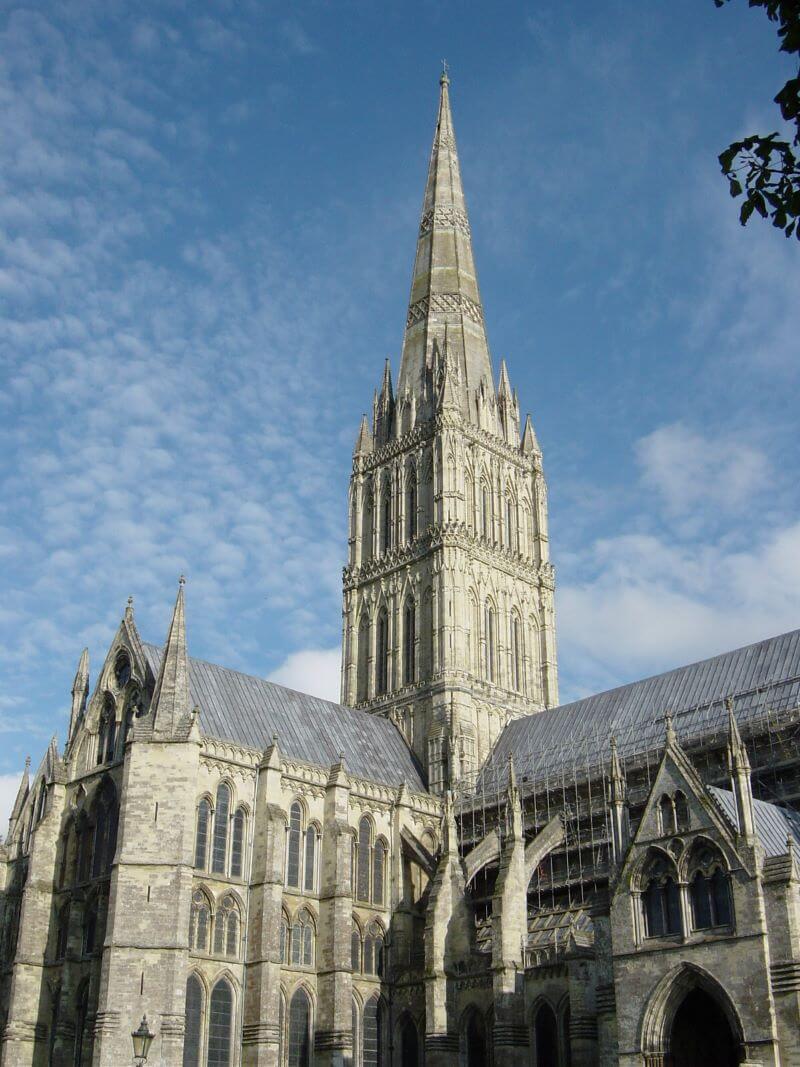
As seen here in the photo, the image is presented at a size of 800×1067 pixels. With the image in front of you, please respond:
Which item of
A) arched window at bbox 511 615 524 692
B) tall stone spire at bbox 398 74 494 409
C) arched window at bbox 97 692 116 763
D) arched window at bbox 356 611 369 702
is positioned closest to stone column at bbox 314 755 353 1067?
arched window at bbox 97 692 116 763

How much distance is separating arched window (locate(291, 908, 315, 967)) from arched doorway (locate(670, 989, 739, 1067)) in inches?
594

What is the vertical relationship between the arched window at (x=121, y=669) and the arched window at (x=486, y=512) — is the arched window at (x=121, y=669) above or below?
below

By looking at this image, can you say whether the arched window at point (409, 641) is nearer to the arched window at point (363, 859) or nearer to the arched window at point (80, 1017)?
the arched window at point (363, 859)

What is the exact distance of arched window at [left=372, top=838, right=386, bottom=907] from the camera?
4275 centimetres

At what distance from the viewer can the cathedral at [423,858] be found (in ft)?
88.3

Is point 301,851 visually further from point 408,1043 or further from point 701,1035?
point 701,1035

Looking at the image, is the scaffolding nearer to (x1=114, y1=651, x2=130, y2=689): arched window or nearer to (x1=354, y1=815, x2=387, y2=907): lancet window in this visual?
(x1=354, y1=815, x2=387, y2=907): lancet window

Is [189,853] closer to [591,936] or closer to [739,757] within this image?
[591,936]

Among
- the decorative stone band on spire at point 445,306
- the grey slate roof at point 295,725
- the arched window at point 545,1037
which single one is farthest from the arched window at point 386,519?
the arched window at point 545,1037

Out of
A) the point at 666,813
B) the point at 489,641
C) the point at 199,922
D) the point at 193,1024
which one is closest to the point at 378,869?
the point at 199,922

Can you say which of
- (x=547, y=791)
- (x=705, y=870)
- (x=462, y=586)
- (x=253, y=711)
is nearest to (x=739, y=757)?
(x=705, y=870)

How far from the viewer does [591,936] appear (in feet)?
116

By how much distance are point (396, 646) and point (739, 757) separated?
26636mm

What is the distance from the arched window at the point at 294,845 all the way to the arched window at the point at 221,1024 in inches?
163
